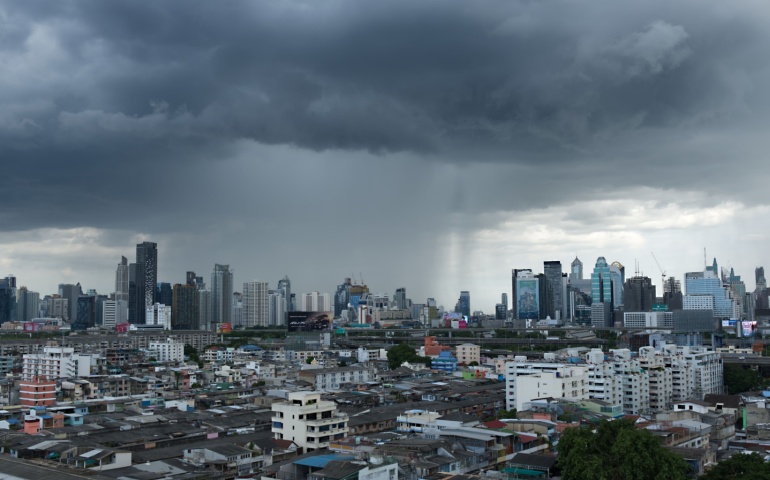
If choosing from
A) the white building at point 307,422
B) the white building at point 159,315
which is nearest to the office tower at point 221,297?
the white building at point 159,315

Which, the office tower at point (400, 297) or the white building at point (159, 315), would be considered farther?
the office tower at point (400, 297)

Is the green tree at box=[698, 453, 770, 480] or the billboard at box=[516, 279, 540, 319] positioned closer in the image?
the green tree at box=[698, 453, 770, 480]

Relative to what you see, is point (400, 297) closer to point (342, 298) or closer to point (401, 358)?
point (342, 298)

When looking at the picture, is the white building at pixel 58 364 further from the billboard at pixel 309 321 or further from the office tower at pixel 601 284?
the office tower at pixel 601 284

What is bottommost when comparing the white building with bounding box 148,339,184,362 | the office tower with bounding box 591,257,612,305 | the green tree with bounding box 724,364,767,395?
the green tree with bounding box 724,364,767,395

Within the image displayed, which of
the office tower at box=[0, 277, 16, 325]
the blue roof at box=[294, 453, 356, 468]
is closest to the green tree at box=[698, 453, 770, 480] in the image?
the blue roof at box=[294, 453, 356, 468]

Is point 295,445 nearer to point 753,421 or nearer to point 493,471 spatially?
point 493,471

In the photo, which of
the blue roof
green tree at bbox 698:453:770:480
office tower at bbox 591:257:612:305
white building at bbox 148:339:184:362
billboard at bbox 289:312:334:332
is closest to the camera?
green tree at bbox 698:453:770:480

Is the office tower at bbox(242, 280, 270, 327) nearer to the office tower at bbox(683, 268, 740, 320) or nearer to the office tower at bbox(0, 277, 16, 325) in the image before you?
the office tower at bbox(0, 277, 16, 325)
